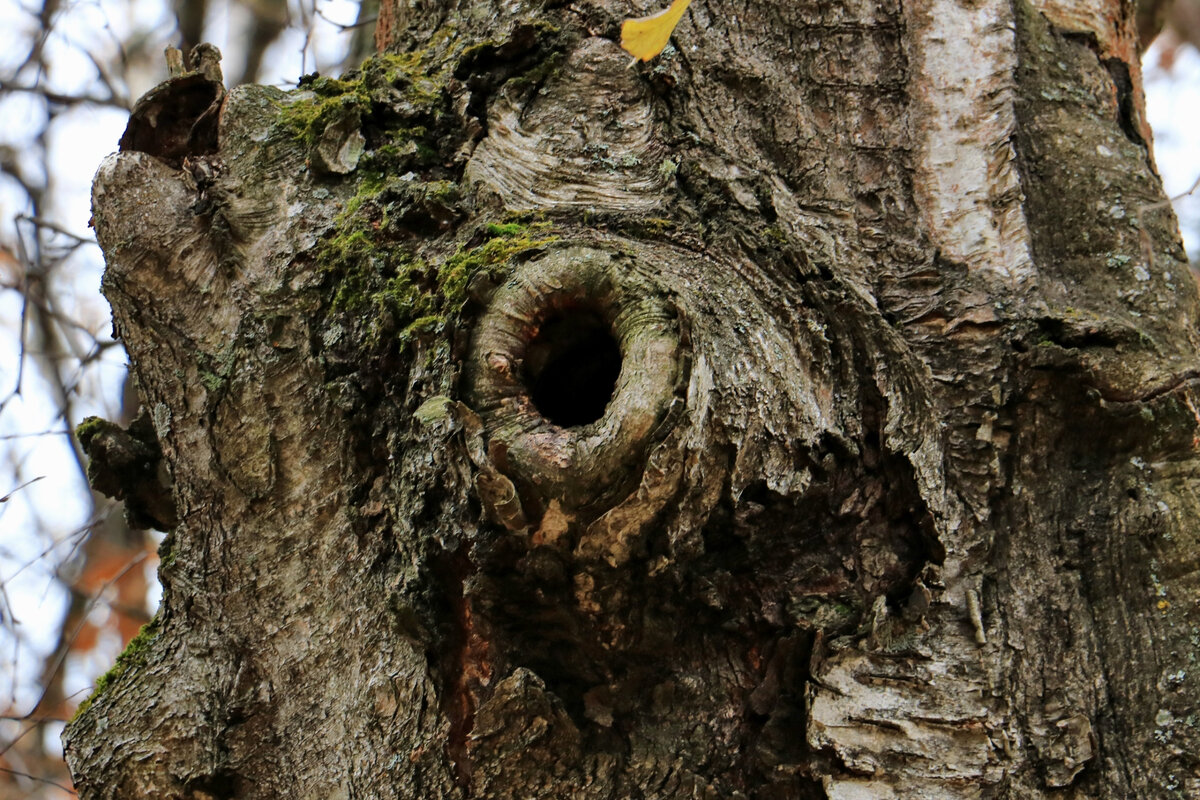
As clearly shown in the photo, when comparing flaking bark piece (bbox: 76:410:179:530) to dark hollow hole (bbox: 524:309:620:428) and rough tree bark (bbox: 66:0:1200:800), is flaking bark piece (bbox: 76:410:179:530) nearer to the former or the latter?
rough tree bark (bbox: 66:0:1200:800)

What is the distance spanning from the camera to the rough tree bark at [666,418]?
3.71ft

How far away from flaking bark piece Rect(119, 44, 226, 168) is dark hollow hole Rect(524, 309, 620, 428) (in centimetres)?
74

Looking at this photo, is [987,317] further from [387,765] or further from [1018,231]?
[387,765]

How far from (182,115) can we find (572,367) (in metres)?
0.83

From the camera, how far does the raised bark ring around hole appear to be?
3.52 ft

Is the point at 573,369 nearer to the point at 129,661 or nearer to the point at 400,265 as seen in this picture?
the point at 400,265

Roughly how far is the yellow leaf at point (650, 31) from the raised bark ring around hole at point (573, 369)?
0.81 ft

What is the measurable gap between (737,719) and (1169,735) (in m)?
0.51

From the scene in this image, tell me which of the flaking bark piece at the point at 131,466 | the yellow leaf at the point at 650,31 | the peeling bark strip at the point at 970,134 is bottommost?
the flaking bark piece at the point at 131,466

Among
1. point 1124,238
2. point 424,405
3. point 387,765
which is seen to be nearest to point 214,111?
point 424,405

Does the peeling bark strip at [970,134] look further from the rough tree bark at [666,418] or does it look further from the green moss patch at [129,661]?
the green moss patch at [129,661]

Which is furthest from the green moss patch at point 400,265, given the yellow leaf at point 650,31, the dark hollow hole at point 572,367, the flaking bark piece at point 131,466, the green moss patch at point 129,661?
the green moss patch at point 129,661

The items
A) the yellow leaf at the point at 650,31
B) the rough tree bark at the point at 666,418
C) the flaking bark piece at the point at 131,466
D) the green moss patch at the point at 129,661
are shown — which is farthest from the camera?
the flaking bark piece at the point at 131,466

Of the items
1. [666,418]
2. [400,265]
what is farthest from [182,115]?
[666,418]
